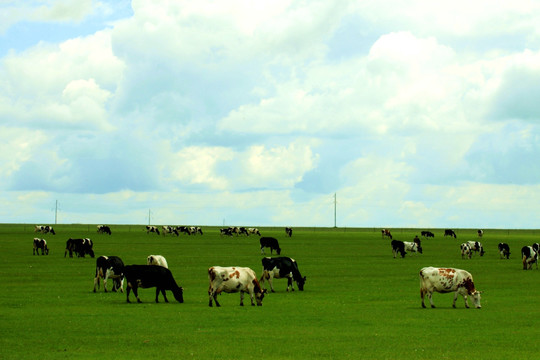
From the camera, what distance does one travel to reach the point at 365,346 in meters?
18.5

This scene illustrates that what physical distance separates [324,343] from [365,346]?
46.7 inches

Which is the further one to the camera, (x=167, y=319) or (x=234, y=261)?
(x=234, y=261)

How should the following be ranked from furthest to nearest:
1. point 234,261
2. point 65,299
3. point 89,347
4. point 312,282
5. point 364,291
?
point 234,261
point 312,282
point 364,291
point 65,299
point 89,347

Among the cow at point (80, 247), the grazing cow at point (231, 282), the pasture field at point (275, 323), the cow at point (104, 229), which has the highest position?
the cow at point (104, 229)

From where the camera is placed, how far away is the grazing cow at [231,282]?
27.4m

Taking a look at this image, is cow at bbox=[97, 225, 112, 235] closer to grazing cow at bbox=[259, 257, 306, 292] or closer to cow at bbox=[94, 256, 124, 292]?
cow at bbox=[94, 256, 124, 292]

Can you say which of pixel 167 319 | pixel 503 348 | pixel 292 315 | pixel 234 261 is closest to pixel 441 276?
pixel 292 315

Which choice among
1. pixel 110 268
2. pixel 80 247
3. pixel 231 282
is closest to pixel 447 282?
pixel 231 282

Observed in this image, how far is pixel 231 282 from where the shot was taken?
90.4 ft

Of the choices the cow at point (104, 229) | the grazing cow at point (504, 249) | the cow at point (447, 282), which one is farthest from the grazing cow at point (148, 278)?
the cow at point (104, 229)

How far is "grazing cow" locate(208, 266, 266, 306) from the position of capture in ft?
89.9

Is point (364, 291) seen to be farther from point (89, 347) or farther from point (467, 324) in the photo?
point (89, 347)

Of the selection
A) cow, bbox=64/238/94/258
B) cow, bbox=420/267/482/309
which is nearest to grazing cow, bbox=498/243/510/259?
cow, bbox=64/238/94/258

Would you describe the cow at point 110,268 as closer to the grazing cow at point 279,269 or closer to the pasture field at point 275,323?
the pasture field at point 275,323
